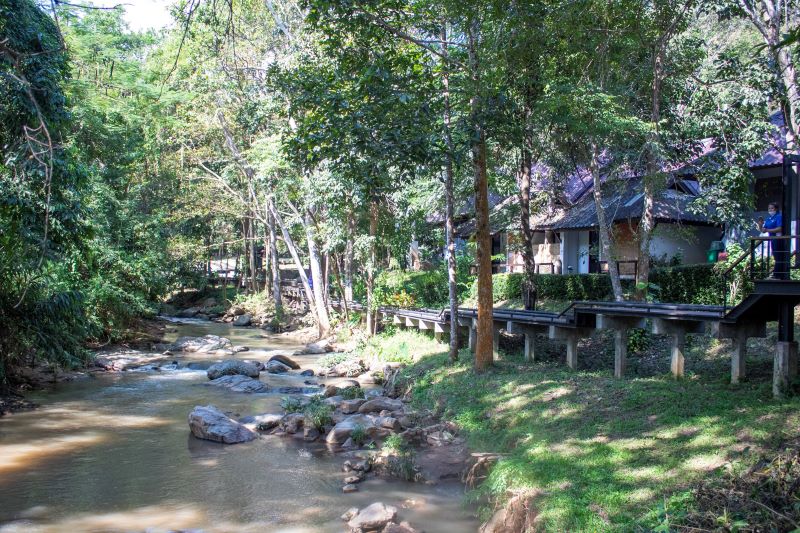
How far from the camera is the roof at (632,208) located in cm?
→ 2005

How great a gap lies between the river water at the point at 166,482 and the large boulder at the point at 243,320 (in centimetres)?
1809

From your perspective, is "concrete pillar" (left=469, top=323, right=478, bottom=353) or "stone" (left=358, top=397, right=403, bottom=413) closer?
"stone" (left=358, top=397, right=403, bottom=413)

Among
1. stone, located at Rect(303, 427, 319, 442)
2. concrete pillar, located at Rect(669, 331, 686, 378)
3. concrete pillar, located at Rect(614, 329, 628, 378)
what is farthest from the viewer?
stone, located at Rect(303, 427, 319, 442)

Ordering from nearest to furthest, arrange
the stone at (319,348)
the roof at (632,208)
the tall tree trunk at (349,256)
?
1. the roof at (632,208)
2. the tall tree trunk at (349,256)
3. the stone at (319,348)

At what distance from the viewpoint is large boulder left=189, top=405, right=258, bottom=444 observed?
38.9ft

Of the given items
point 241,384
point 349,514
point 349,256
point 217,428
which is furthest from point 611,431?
point 349,256

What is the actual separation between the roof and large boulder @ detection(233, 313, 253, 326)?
57.4 ft

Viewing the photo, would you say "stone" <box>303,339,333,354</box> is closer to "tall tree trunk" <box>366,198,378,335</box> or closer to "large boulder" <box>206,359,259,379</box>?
"tall tree trunk" <box>366,198,378,335</box>

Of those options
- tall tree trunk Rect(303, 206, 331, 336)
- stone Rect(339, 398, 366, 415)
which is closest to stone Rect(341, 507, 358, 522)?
stone Rect(339, 398, 366, 415)

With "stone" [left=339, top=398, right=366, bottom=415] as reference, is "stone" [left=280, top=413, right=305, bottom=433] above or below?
below

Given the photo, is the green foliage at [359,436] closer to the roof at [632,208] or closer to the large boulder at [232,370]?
the large boulder at [232,370]

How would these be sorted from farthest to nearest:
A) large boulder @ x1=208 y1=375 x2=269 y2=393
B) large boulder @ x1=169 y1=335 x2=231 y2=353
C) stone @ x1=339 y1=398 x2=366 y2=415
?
large boulder @ x1=169 y1=335 x2=231 y2=353 → large boulder @ x1=208 y1=375 x2=269 y2=393 → stone @ x1=339 y1=398 x2=366 y2=415

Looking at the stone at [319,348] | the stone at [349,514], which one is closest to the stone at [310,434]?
the stone at [349,514]

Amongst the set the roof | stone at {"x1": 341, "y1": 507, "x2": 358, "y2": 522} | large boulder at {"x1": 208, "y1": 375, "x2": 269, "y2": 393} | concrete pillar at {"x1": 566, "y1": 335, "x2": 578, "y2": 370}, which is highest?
the roof
